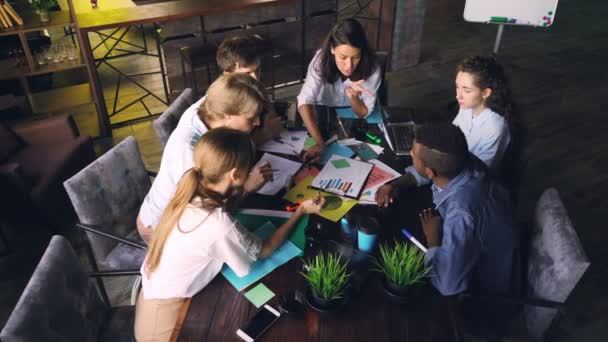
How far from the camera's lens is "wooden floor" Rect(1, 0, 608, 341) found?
2.98m

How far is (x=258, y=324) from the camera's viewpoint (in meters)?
1.56

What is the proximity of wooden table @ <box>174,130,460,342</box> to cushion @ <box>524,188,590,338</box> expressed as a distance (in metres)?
0.41

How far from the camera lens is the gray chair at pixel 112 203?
2.14 meters

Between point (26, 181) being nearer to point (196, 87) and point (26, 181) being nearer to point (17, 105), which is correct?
point (17, 105)

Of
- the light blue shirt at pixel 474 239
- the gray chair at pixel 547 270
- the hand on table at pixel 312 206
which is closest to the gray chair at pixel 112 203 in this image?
the hand on table at pixel 312 206

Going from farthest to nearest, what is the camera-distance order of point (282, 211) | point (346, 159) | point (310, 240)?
point (346, 159) < point (282, 211) < point (310, 240)

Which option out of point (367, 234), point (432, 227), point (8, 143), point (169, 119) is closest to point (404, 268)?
point (367, 234)

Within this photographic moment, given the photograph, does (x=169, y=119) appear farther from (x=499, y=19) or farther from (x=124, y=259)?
(x=499, y=19)

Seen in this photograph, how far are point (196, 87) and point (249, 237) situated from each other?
3.41 m

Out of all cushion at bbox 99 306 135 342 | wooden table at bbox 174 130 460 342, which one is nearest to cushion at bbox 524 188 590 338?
wooden table at bbox 174 130 460 342

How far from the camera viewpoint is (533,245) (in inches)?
77.5

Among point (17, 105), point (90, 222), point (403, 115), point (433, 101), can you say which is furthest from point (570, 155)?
point (17, 105)

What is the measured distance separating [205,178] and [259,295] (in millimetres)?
478

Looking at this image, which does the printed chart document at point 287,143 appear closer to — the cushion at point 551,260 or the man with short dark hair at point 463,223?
the man with short dark hair at point 463,223
